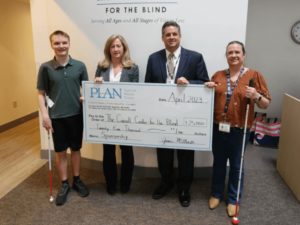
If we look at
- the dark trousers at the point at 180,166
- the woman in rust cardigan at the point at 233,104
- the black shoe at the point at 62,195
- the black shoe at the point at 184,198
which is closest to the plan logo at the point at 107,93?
the dark trousers at the point at 180,166

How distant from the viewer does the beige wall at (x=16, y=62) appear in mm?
4539

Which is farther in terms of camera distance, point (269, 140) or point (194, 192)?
point (269, 140)

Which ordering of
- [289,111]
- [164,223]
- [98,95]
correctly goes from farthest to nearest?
[289,111], [98,95], [164,223]

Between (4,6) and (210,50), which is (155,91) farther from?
(4,6)

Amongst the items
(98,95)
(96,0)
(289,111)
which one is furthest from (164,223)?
A: (96,0)

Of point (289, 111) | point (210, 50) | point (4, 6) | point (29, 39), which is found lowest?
point (289, 111)

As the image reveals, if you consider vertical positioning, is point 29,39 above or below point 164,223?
above

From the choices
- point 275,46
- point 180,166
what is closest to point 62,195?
point 180,166

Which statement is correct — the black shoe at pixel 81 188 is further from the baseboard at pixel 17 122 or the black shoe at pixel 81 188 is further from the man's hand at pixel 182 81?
the baseboard at pixel 17 122

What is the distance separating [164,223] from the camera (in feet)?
6.91

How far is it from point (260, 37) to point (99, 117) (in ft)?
11.4

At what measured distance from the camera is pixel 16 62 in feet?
16.1

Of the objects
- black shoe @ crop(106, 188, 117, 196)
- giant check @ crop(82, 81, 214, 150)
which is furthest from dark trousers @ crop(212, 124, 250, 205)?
black shoe @ crop(106, 188, 117, 196)

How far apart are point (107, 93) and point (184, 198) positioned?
1.30 meters
